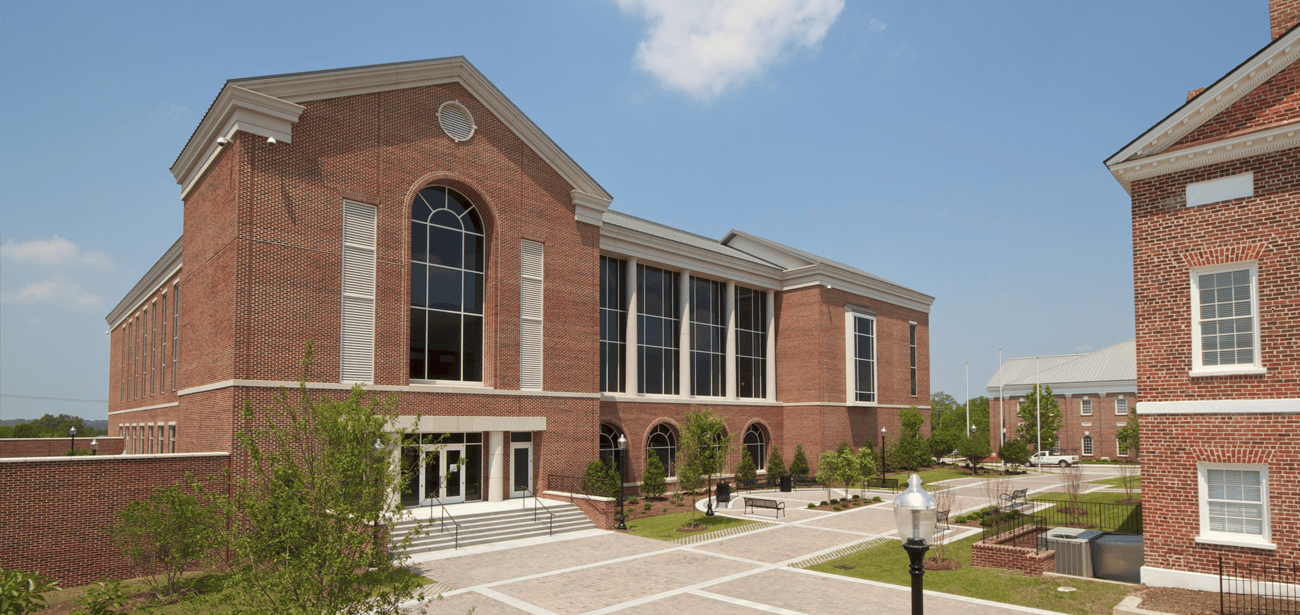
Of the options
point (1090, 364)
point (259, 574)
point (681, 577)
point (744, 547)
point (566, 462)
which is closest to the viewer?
point (259, 574)

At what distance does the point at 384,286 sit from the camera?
24000 mm

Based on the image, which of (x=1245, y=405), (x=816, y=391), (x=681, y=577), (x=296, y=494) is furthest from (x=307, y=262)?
(x=816, y=391)

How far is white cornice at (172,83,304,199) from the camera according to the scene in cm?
2114

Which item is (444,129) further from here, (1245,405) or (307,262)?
(1245,405)

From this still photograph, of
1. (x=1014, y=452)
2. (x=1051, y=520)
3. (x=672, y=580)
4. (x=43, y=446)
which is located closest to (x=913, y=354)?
(x=1014, y=452)

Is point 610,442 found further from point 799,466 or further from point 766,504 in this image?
point 799,466

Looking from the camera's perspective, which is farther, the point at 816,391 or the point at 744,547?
the point at 816,391

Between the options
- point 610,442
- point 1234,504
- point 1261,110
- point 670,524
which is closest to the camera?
point 1234,504

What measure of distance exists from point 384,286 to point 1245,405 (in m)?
22.4

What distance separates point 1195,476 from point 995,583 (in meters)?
4.66

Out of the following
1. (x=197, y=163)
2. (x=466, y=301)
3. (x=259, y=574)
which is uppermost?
(x=197, y=163)

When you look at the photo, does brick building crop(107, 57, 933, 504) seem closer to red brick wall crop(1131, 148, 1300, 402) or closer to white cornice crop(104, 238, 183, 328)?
white cornice crop(104, 238, 183, 328)

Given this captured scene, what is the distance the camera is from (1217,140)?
16016mm

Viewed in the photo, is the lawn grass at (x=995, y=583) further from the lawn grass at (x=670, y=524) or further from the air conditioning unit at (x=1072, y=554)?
the lawn grass at (x=670, y=524)
